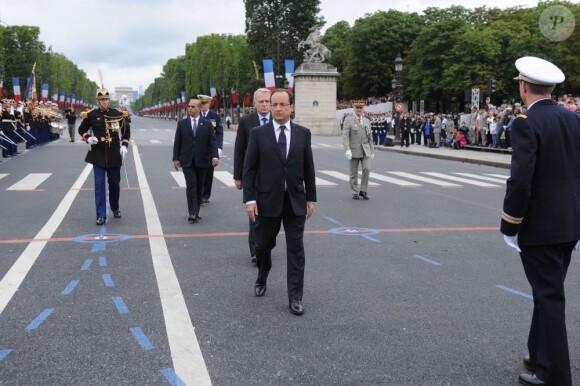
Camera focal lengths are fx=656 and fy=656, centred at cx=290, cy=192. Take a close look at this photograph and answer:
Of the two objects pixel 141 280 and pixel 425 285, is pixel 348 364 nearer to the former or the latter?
pixel 425 285

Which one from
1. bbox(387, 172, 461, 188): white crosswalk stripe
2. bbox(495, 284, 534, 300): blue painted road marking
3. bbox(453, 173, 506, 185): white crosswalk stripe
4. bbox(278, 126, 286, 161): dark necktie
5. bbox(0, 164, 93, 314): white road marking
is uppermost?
bbox(278, 126, 286, 161): dark necktie

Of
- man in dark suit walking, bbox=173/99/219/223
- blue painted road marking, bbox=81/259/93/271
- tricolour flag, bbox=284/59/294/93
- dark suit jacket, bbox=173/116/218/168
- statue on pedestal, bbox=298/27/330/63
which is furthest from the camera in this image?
statue on pedestal, bbox=298/27/330/63

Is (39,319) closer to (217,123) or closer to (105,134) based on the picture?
(105,134)

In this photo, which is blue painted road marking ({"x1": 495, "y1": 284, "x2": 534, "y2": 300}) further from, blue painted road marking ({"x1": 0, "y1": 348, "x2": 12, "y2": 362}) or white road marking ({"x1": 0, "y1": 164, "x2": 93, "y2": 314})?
white road marking ({"x1": 0, "y1": 164, "x2": 93, "y2": 314})

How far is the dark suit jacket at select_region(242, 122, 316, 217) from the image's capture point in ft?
18.0

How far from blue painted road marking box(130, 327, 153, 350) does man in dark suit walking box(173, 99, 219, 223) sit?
5.26 meters

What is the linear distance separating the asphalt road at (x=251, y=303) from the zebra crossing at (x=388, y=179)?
4557 millimetres

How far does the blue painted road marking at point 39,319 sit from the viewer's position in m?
4.98

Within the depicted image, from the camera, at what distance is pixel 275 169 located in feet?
18.0

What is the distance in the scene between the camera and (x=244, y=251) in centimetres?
793

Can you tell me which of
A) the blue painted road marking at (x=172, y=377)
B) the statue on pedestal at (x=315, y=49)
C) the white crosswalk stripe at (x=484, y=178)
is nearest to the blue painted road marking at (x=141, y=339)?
the blue painted road marking at (x=172, y=377)

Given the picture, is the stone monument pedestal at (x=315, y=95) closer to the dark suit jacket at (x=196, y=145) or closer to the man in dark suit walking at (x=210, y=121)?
the man in dark suit walking at (x=210, y=121)

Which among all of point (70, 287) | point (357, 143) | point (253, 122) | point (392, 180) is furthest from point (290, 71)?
point (70, 287)

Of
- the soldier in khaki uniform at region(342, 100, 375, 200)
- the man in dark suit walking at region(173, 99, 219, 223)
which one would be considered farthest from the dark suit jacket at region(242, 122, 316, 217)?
the soldier in khaki uniform at region(342, 100, 375, 200)
